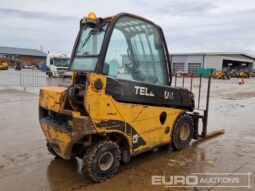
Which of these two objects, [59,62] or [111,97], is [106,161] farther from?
[59,62]

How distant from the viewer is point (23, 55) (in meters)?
79.2

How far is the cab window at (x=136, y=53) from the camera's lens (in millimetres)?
4051

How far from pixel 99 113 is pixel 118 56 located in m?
1.02

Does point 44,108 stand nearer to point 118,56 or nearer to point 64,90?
point 64,90

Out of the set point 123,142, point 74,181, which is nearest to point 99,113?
point 123,142

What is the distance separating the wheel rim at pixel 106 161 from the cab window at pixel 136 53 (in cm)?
119

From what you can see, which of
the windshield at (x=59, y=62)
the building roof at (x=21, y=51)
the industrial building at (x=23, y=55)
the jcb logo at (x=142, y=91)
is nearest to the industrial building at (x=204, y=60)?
the windshield at (x=59, y=62)

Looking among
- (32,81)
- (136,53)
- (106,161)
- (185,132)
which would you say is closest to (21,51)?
(32,81)

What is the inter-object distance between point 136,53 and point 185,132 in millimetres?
2180

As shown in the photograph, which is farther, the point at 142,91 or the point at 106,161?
the point at 142,91

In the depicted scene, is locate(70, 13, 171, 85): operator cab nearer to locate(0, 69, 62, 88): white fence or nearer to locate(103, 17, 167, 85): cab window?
locate(103, 17, 167, 85): cab window

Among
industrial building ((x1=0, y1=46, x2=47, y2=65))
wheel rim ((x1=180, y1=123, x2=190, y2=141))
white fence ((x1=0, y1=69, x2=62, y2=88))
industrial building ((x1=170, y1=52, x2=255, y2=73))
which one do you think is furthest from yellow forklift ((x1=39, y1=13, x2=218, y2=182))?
industrial building ((x1=0, y1=46, x2=47, y2=65))

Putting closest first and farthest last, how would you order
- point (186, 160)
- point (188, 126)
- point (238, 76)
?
point (186, 160) < point (188, 126) < point (238, 76)

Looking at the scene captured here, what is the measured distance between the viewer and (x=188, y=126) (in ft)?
18.4
